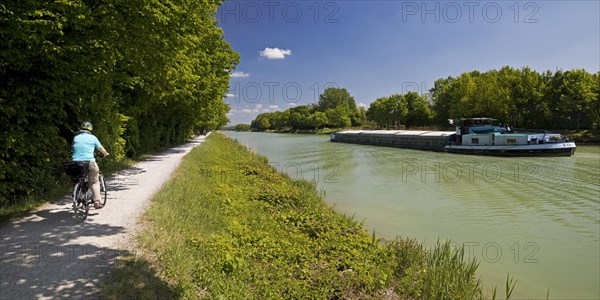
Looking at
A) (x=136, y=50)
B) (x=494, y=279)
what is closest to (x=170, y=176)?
(x=136, y=50)

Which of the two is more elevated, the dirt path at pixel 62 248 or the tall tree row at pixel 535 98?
the tall tree row at pixel 535 98

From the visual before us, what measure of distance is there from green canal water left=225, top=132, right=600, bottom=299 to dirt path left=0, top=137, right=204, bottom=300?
756 cm

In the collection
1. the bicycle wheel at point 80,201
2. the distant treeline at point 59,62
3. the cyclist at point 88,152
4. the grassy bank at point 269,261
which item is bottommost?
the grassy bank at point 269,261

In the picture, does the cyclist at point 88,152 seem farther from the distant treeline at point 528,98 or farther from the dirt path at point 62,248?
the distant treeline at point 528,98

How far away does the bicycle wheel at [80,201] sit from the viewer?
764cm

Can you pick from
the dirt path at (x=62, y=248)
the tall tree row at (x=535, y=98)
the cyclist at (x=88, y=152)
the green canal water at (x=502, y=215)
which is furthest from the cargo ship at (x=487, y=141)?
the cyclist at (x=88, y=152)

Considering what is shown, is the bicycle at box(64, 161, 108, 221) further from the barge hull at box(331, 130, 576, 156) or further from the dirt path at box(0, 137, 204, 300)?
the barge hull at box(331, 130, 576, 156)

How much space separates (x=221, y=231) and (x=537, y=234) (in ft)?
32.9

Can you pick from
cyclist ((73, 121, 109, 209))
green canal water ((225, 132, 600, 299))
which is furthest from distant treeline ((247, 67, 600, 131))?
cyclist ((73, 121, 109, 209))

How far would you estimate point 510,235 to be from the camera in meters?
10.7

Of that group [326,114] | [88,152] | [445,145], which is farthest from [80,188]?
[326,114]

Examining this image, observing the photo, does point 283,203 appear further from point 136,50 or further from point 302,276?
point 136,50

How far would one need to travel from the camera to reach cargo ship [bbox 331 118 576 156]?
3328 centimetres

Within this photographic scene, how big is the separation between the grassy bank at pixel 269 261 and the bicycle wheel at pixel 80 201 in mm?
1355
